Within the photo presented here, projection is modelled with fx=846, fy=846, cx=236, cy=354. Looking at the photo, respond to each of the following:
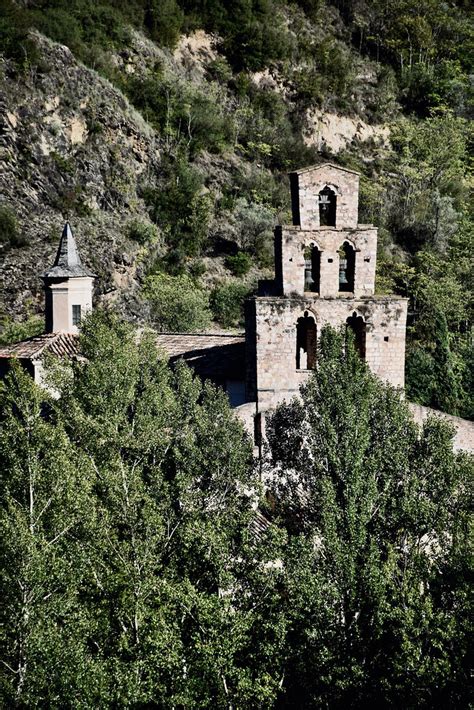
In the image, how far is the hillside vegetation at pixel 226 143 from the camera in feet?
180

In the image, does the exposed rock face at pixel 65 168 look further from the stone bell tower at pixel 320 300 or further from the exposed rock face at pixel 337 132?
the stone bell tower at pixel 320 300

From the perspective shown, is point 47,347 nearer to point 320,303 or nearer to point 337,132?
point 320,303

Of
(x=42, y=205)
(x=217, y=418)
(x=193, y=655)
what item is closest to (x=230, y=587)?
(x=193, y=655)

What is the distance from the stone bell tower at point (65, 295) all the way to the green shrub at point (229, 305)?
898 inches

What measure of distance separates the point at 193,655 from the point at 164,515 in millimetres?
3599

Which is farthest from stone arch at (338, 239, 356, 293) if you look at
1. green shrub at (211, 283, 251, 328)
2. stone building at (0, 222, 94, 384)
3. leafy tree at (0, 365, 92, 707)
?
green shrub at (211, 283, 251, 328)

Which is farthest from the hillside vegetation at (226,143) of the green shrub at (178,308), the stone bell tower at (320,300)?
the stone bell tower at (320,300)

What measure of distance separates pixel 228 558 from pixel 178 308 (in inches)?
1381

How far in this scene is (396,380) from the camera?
24.7 m

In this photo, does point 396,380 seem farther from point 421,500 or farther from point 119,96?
point 119,96

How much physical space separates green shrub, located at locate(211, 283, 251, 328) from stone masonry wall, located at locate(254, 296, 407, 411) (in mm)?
31665

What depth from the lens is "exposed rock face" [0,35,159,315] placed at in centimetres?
5419

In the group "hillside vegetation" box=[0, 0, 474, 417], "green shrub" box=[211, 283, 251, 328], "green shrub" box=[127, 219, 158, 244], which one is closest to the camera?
"hillside vegetation" box=[0, 0, 474, 417]

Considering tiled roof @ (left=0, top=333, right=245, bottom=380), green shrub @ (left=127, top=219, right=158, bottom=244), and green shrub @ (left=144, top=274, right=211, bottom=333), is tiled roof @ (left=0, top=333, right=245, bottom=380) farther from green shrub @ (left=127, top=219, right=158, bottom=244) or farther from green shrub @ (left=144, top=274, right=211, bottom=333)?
green shrub @ (left=127, top=219, right=158, bottom=244)
